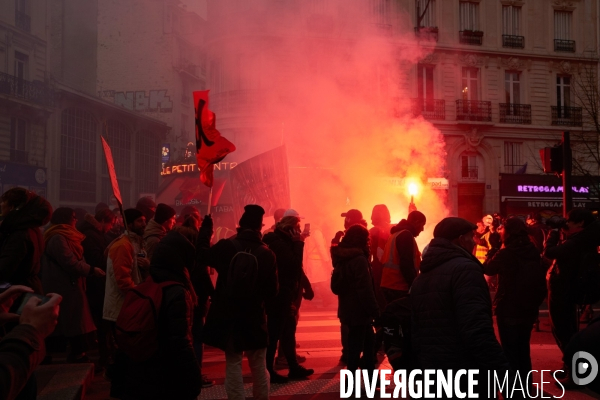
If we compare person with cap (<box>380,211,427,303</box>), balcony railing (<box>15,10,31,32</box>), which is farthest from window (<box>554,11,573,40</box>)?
person with cap (<box>380,211,427,303</box>)

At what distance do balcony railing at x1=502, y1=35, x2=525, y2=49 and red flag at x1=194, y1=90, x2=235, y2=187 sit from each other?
A: 2202cm

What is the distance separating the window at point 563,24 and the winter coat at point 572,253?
2286 centimetres

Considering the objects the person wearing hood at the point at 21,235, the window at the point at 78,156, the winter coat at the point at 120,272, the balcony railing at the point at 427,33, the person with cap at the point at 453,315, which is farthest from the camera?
the window at the point at 78,156

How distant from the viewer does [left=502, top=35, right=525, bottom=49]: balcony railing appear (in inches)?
956

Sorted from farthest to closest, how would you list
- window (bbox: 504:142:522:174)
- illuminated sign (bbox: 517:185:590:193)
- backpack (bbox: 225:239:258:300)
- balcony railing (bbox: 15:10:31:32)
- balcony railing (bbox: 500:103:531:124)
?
balcony railing (bbox: 500:103:531:124) < window (bbox: 504:142:522:174) < illuminated sign (bbox: 517:185:590:193) < balcony railing (bbox: 15:10:31:32) < backpack (bbox: 225:239:258:300)

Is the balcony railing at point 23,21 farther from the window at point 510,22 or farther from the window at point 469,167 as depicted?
the window at point 510,22

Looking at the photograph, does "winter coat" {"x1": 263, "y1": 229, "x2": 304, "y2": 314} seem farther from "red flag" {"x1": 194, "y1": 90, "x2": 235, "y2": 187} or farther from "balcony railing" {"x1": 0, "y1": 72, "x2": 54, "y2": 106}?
"balcony railing" {"x1": 0, "y1": 72, "x2": 54, "y2": 106}

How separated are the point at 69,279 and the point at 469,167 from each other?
20.7 meters

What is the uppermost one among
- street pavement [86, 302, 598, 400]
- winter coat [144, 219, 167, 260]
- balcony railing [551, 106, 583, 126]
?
balcony railing [551, 106, 583, 126]

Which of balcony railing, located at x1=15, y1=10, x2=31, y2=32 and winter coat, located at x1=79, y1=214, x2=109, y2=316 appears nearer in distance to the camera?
winter coat, located at x1=79, y1=214, x2=109, y2=316

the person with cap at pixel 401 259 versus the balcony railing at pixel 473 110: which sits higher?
the balcony railing at pixel 473 110

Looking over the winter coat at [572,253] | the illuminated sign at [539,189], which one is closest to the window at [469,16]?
the illuminated sign at [539,189]

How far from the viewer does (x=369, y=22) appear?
17516 mm

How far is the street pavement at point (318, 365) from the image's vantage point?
478cm
